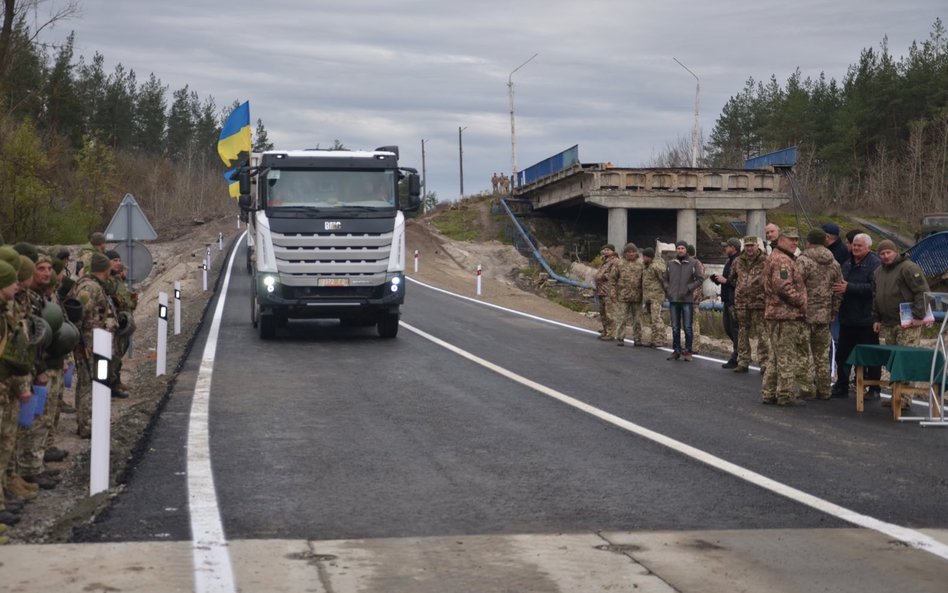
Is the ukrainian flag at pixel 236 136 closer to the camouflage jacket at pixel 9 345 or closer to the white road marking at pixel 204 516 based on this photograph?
the white road marking at pixel 204 516

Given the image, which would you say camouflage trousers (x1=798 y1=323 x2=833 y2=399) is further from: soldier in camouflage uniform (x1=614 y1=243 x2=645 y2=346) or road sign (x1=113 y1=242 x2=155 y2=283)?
road sign (x1=113 y1=242 x2=155 y2=283)

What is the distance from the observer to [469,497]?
827 centimetres

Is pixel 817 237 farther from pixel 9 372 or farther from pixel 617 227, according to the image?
pixel 617 227

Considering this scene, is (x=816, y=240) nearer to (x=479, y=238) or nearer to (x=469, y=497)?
(x=469, y=497)

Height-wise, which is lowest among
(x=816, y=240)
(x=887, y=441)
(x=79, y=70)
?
(x=887, y=441)

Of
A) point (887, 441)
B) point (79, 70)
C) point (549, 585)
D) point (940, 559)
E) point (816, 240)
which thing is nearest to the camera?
point (549, 585)

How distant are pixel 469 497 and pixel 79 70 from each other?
10418 cm

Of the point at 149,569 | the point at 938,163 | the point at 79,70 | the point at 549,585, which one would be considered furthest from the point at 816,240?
the point at 79,70

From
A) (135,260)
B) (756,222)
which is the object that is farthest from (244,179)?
(756,222)

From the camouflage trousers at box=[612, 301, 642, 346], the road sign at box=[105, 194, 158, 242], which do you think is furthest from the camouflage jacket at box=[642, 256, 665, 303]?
the road sign at box=[105, 194, 158, 242]

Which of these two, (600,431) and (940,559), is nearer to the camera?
(940,559)

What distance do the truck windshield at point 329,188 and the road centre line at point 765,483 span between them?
5.79 meters

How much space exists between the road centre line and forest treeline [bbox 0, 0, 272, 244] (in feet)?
90.8

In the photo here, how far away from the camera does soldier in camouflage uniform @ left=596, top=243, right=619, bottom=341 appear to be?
21.0 metres
